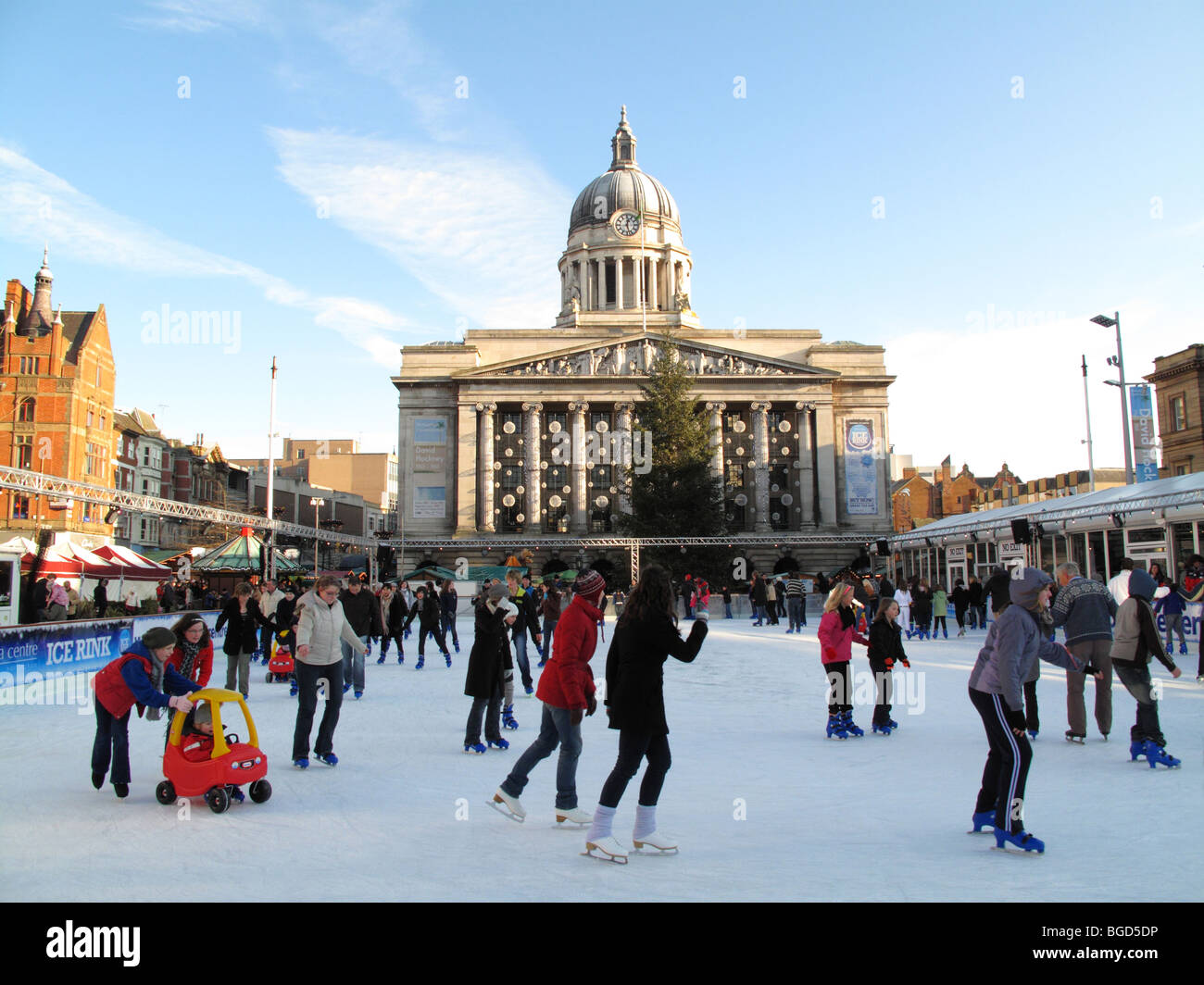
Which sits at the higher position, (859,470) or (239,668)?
(859,470)

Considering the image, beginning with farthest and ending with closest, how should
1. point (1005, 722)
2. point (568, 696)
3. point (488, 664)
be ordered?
point (488, 664)
point (568, 696)
point (1005, 722)

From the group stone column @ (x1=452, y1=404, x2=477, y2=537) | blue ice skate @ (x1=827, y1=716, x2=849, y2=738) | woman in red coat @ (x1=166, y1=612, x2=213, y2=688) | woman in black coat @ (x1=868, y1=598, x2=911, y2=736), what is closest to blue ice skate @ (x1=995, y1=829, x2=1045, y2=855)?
blue ice skate @ (x1=827, y1=716, x2=849, y2=738)

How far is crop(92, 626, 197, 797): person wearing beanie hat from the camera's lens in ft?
23.1

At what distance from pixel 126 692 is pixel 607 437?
181 feet

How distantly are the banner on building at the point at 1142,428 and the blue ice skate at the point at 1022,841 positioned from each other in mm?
31564

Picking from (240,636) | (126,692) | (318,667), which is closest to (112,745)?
(126,692)

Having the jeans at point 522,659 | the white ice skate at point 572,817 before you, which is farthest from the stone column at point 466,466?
the white ice skate at point 572,817

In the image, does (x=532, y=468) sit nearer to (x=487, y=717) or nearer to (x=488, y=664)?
(x=487, y=717)

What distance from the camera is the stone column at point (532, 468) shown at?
60.9 metres

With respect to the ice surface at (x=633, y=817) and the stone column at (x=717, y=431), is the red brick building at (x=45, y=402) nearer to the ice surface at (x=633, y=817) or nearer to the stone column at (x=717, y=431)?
the stone column at (x=717, y=431)

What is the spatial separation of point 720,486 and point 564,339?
804 inches

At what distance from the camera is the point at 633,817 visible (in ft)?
21.7

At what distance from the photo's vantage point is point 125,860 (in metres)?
5.66

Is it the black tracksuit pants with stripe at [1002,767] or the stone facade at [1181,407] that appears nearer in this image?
the black tracksuit pants with stripe at [1002,767]
